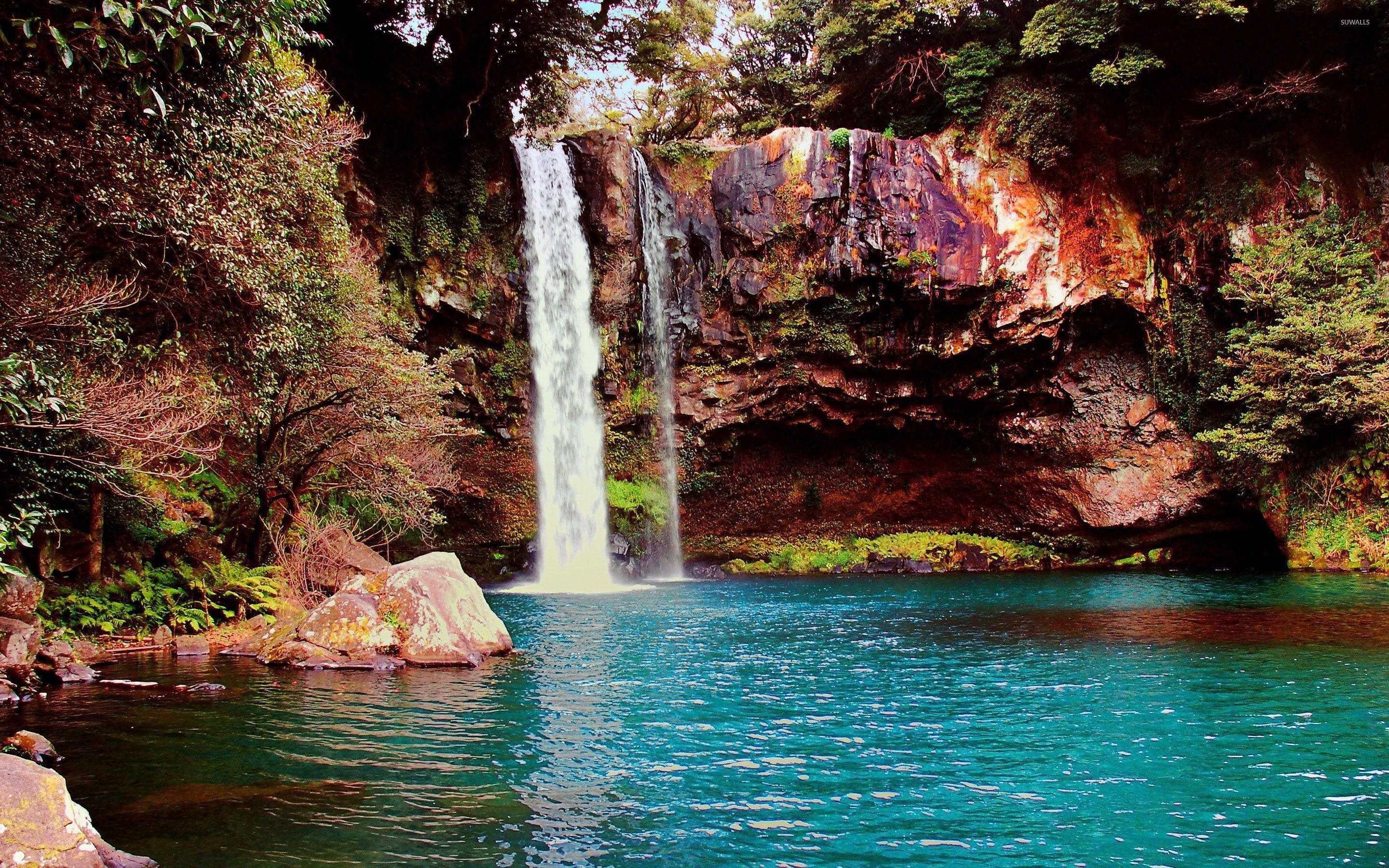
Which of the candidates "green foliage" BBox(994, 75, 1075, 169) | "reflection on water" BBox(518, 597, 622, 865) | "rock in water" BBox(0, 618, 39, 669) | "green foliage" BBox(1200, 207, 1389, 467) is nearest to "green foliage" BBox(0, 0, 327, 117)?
"reflection on water" BBox(518, 597, 622, 865)

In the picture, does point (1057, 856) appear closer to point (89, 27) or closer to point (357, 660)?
point (89, 27)

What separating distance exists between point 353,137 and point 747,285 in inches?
486

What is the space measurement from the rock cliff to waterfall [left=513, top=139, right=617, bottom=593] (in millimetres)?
524

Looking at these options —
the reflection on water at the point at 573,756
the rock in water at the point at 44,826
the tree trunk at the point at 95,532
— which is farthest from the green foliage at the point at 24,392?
the tree trunk at the point at 95,532

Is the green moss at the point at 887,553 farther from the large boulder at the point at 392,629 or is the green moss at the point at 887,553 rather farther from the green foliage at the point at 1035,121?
the large boulder at the point at 392,629

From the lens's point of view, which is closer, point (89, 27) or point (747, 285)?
point (89, 27)

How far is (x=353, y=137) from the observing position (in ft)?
46.3

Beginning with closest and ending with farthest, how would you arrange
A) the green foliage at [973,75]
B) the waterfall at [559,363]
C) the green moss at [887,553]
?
1. the green foliage at [973,75]
2. the waterfall at [559,363]
3. the green moss at [887,553]

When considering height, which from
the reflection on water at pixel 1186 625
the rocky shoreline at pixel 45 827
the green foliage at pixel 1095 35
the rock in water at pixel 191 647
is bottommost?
the reflection on water at pixel 1186 625

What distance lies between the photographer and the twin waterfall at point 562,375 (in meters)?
23.1

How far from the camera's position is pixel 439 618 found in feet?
34.1

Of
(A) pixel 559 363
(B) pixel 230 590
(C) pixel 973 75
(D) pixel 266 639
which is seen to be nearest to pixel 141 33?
(D) pixel 266 639

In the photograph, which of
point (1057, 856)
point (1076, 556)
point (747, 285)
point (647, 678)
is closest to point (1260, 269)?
point (1076, 556)

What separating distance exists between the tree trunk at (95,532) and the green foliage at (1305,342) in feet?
74.3
